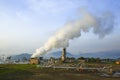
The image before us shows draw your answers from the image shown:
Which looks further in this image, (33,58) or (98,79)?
(33,58)

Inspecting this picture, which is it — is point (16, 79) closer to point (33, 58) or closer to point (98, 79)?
point (98, 79)

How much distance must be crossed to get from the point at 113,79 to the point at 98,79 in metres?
3.48

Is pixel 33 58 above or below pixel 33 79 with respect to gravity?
above

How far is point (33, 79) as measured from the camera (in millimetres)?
55750

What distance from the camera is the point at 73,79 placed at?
188 ft

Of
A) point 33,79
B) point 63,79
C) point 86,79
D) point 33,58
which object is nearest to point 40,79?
point 33,79

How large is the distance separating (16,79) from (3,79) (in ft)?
9.55

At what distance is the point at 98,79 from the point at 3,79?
22024mm

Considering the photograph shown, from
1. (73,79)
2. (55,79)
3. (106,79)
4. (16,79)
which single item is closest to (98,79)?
(106,79)

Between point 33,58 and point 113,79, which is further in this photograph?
point 33,58

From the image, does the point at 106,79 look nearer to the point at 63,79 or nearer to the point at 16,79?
the point at 63,79

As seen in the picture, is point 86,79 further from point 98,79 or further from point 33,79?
point 33,79

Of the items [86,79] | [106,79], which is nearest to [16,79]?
[86,79]

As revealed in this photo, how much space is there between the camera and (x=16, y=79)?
5578 centimetres
